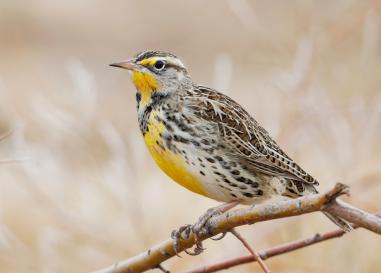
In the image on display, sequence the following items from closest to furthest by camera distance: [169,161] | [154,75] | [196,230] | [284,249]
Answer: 1. [284,249]
2. [196,230]
3. [169,161]
4. [154,75]

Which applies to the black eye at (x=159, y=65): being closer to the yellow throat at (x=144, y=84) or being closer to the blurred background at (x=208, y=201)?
the yellow throat at (x=144, y=84)

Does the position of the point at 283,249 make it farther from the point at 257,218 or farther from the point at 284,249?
the point at 257,218

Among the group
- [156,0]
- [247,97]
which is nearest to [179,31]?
[156,0]

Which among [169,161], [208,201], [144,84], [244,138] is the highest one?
[208,201]

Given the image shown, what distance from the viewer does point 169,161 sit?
10.4 feet

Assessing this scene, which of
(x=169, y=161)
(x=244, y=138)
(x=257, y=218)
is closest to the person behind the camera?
(x=257, y=218)

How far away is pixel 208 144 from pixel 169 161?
0.52ft

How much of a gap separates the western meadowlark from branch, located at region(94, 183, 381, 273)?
47 cm

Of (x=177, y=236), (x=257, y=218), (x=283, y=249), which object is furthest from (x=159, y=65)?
(x=257, y=218)

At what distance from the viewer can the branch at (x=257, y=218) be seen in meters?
2.04

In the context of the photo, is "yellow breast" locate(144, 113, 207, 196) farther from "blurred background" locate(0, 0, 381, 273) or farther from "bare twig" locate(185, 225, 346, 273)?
"bare twig" locate(185, 225, 346, 273)

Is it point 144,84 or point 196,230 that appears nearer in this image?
point 196,230

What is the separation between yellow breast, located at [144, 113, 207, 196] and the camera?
3170 millimetres

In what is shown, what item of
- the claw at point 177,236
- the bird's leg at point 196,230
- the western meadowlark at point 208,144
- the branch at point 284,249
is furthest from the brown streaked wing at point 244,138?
the branch at point 284,249
